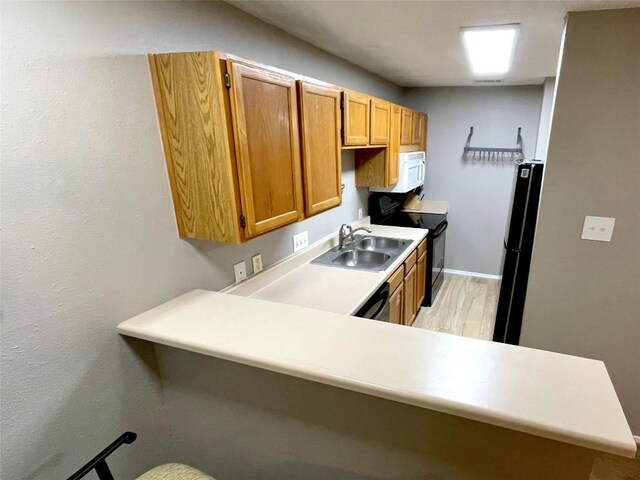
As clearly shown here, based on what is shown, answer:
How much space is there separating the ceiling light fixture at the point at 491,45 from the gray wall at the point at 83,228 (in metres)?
1.42

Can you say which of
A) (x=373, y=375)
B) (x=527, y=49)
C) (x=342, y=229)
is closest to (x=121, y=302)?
(x=373, y=375)

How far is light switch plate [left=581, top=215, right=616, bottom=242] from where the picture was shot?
1809 mm

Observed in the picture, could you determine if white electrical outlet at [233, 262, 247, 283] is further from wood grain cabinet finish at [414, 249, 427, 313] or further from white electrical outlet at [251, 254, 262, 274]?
wood grain cabinet finish at [414, 249, 427, 313]

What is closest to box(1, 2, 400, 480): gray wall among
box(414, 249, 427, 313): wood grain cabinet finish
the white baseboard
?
box(414, 249, 427, 313): wood grain cabinet finish

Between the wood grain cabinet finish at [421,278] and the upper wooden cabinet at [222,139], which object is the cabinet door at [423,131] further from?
the upper wooden cabinet at [222,139]

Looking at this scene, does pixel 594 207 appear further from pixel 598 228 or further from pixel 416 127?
pixel 416 127

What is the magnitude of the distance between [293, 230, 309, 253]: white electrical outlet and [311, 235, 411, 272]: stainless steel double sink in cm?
14

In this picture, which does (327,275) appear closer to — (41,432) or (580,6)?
(41,432)

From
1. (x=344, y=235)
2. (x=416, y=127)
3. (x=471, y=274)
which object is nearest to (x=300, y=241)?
(x=344, y=235)

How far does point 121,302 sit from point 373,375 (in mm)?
965

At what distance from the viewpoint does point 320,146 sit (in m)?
1.86

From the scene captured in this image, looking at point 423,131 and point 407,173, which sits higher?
point 423,131

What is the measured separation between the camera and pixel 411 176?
11.7 feet

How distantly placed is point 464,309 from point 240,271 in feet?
9.22
